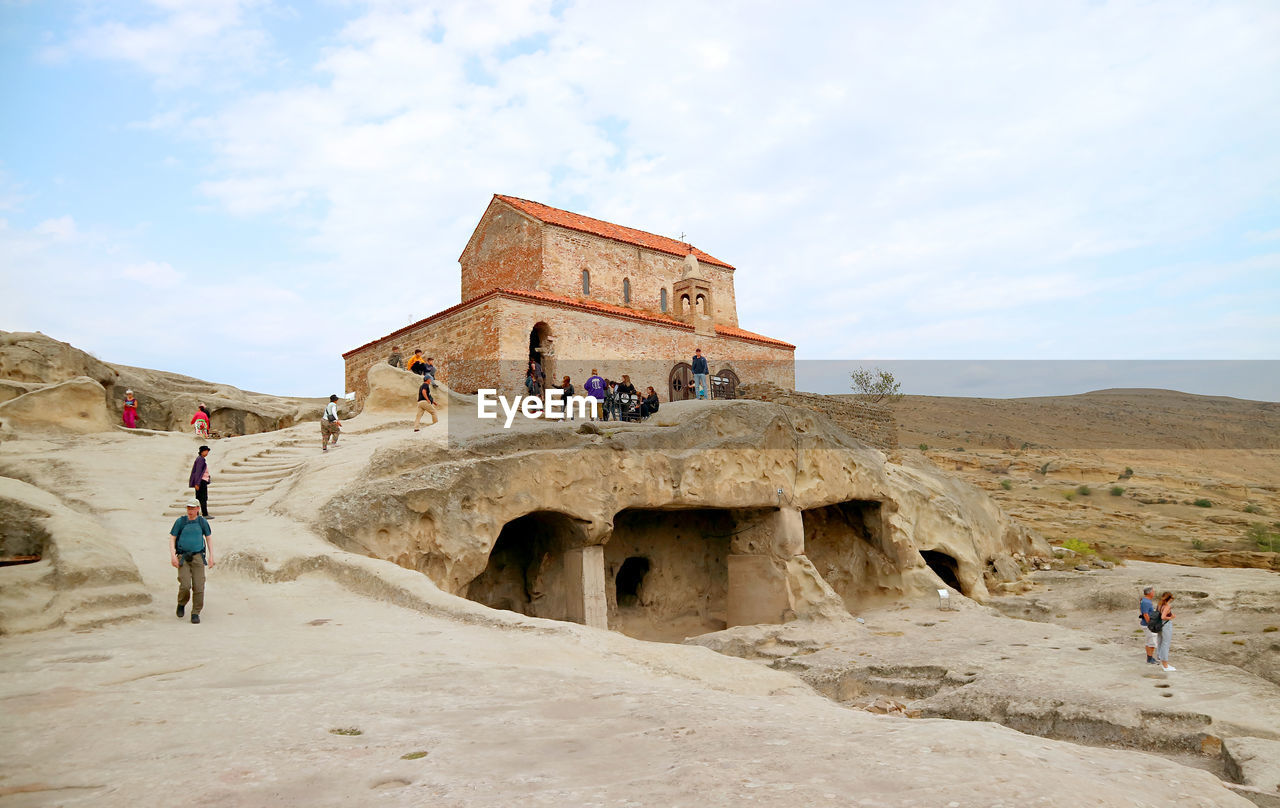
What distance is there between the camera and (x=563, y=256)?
26.8 metres

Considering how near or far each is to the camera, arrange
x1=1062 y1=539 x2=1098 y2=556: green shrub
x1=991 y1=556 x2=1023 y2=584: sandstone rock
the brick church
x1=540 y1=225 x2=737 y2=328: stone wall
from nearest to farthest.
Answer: x1=991 y1=556 x2=1023 y2=584: sandstone rock → the brick church → x1=1062 y1=539 x2=1098 y2=556: green shrub → x1=540 y1=225 x2=737 y2=328: stone wall

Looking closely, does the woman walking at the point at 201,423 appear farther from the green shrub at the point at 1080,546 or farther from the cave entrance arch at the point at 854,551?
the green shrub at the point at 1080,546

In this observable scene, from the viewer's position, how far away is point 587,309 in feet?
79.8

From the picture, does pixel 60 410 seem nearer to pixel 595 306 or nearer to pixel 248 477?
pixel 248 477

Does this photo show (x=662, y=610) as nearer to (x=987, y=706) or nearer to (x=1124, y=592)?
(x=987, y=706)

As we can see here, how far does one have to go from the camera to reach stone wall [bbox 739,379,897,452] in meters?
21.3

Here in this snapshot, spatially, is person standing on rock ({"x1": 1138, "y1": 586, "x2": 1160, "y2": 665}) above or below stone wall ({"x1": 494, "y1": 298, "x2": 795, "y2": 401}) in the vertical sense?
below

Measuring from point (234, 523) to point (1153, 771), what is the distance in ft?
35.1

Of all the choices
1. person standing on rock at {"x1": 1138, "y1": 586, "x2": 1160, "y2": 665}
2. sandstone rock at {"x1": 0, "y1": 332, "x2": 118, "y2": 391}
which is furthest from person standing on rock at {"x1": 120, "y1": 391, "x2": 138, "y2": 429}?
person standing on rock at {"x1": 1138, "y1": 586, "x2": 1160, "y2": 665}

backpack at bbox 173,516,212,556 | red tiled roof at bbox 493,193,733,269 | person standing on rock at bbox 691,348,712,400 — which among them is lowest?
backpack at bbox 173,516,212,556

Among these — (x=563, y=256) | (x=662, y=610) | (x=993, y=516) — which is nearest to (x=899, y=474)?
(x=993, y=516)

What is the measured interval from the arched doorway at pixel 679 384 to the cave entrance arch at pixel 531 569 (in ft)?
37.5

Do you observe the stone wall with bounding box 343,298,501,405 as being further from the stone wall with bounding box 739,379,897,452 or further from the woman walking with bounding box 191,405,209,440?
the stone wall with bounding box 739,379,897,452

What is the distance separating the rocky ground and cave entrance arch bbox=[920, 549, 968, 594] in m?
9.42
